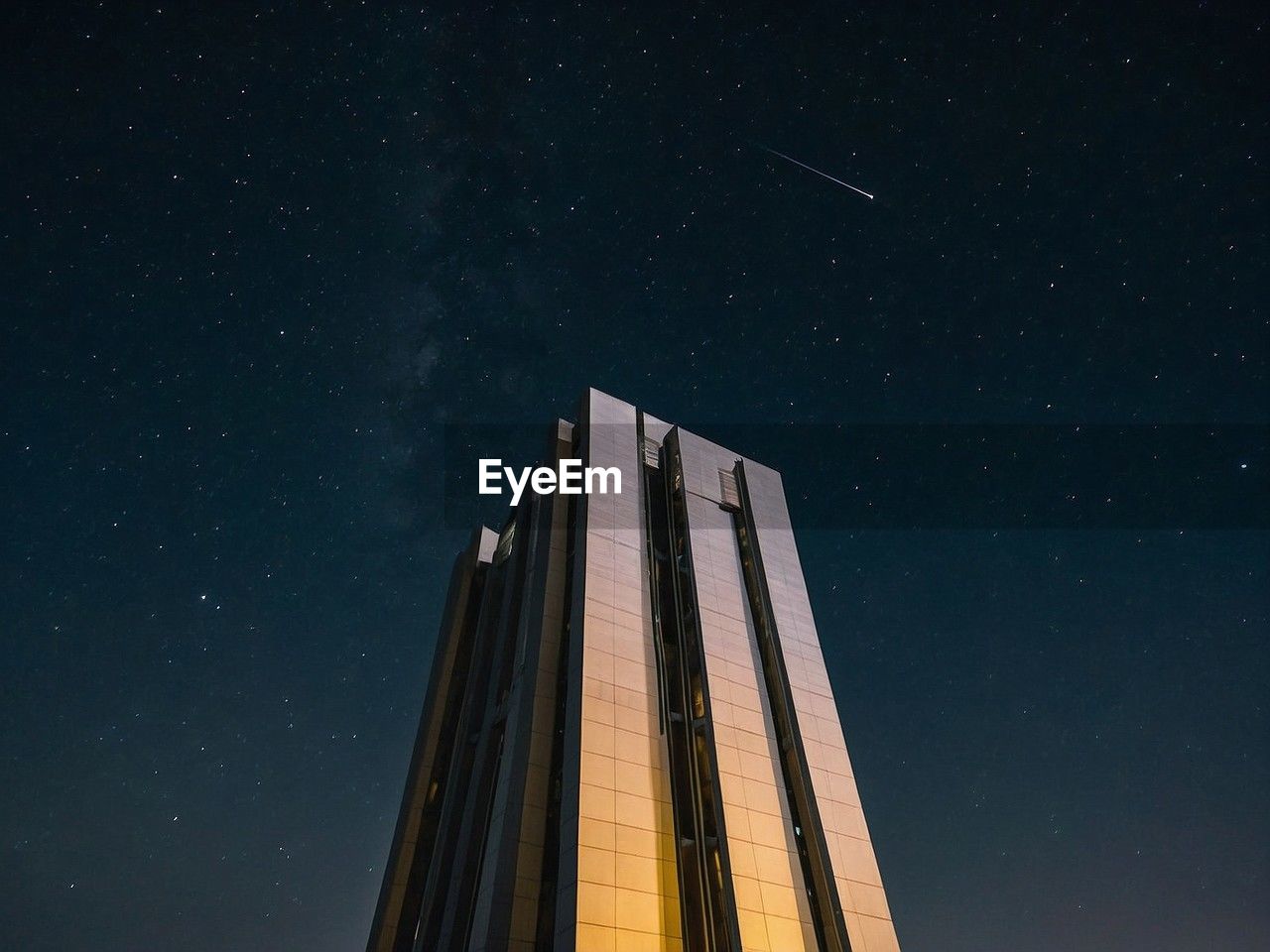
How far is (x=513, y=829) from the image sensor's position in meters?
22.5

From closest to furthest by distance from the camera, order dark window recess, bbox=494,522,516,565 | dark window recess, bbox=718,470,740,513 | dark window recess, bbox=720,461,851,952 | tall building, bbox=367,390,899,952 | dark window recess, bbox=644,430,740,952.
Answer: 1. tall building, bbox=367,390,899,952
2. dark window recess, bbox=644,430,740,952
3. dark window recess, bbox=720,461,851,952
4. dark window recess, bbox=718,470,740,513
5. dark window recess, bbox=494,522,516,565

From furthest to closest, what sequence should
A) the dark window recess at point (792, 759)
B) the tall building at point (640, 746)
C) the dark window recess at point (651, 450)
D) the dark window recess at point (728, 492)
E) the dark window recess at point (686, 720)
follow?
the dark window recess at point (728, 492) < the dark window recess at point (651, 450) < the dark window recess at point (792, 759) < the dark window recess at point (686, 720) < the tall building at point (640, 746)

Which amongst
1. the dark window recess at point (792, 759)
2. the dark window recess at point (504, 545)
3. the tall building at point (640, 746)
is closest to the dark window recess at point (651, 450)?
the tall building at point (640, 746)

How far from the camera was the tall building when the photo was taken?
21328 mm

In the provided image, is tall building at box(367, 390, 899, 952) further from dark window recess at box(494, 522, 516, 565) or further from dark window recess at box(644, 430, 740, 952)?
dark window recess at box(494, 522, 516, 565)

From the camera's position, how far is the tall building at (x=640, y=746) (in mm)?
21328

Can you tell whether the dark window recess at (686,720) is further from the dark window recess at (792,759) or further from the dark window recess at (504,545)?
the dark window recess at (504,545)

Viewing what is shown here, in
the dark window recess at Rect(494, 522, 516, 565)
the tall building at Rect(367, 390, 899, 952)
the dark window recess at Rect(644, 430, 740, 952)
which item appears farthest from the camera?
the dark window recess at Rect(494, 522, 516, 565)

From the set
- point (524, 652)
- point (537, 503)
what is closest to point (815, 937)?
point (524, 652)

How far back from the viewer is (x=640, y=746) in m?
23.8

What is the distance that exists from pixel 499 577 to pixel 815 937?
72.5 ft

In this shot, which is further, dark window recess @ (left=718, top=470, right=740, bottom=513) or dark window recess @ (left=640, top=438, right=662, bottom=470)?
dark window recess @ (left=718, top=470, right=740, bottom=513)

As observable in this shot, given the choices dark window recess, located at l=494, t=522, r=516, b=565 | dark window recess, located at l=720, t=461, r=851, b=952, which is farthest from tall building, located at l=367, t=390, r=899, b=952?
dark window recess, located at l=494, t=522, r=516, b=565

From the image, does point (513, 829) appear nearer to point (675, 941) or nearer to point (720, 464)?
point (675, 941)
